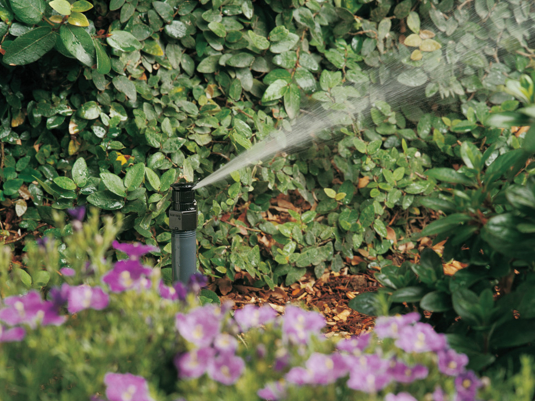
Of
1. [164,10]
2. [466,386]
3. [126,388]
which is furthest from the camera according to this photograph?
[164,10]

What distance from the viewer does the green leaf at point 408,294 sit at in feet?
4.11

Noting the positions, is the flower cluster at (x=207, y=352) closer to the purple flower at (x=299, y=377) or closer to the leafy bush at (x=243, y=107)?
the purple flower at (x=299, y=377)

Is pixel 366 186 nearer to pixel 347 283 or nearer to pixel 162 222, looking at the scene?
pixel 347 283

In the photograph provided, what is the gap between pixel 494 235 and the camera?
3.52 ft

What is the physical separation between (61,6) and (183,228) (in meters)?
0.89

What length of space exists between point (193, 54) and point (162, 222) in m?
0.81

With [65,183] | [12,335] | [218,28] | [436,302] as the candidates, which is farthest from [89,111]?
[436,302]

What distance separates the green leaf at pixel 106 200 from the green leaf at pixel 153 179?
14 cm

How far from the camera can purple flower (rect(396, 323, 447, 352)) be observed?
2.86 feet

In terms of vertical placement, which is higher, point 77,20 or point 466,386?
point 77,20

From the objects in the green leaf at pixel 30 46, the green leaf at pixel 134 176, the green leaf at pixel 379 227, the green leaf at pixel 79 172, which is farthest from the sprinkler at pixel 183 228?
the green leaf at pixel 379 227

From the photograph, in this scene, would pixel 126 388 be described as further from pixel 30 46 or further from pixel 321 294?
pixel 321 294

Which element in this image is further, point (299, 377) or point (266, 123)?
point (266, 123)

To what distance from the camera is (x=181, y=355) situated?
2.89 ft
